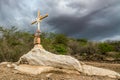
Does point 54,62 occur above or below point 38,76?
above

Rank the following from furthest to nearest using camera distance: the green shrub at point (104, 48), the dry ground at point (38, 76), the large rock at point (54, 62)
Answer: the green shrub at point (104, 48)
the large rock at point (54, 62)
the dry ground at point (38, 76)

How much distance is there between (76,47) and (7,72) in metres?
31.6

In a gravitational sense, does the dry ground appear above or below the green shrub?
below

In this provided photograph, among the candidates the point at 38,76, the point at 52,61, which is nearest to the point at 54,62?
the point at 52,61

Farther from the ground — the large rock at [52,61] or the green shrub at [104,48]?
the green shrub at [104,48]

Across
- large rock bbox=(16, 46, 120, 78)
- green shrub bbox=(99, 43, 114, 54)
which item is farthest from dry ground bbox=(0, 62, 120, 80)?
green shrub bbox=(99, 43, 114, 54)

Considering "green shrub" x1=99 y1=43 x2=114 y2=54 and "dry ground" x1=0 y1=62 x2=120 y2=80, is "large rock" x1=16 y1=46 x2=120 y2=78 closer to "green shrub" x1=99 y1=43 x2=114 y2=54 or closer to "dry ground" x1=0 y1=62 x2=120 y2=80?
"dry ground" x1=0 y1=62 x2=120 y2=80

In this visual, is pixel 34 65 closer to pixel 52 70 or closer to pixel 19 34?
pixel 52 70

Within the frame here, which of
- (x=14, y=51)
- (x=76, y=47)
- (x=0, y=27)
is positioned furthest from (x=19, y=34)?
(x=76, y=47)

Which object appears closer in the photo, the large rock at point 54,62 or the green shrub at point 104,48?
the large rock at point 54,62

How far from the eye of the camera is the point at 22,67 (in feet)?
34.6

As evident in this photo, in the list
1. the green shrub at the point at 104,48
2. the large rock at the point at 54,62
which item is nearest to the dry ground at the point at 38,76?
the large rock at the point at 54,62

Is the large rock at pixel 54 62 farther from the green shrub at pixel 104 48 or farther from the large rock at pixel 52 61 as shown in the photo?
the green shrub at pixel 104 48

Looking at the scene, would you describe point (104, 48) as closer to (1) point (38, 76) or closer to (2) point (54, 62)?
(2) point (54, 62)
